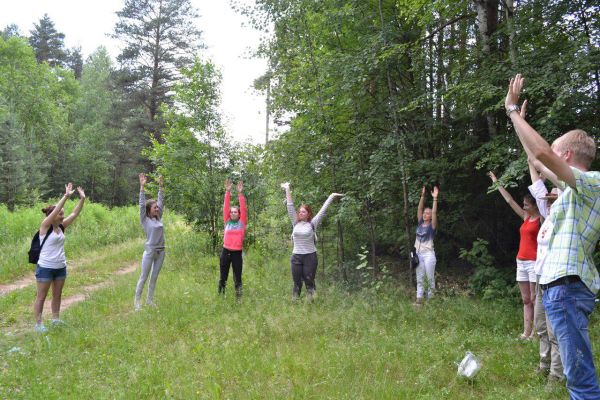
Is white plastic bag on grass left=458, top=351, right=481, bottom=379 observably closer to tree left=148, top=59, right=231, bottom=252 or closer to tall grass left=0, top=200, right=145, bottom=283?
tree left=148, top=59, right=231, bottom=252

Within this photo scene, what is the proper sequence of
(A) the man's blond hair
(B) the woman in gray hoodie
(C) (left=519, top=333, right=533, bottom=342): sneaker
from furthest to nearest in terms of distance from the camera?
(B) the woman in gray hoodie → (C) (left=519, top=333, right=533, bottom=342): sneaker → (A) the man's blond hair

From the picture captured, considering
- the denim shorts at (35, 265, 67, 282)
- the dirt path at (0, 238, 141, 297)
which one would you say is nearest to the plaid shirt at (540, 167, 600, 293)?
the denim shorts at (35, 265, 67, 282)

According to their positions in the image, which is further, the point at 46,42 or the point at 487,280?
the point at 46,42

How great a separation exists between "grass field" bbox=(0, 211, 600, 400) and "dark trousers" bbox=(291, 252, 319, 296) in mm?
342

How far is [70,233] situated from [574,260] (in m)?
18.3

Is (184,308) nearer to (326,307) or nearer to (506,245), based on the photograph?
(326,307)

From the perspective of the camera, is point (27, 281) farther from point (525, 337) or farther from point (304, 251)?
point (525, 337)

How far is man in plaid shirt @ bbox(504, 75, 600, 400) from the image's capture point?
96.4 inches

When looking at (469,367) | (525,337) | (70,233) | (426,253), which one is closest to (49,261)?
(469,367)

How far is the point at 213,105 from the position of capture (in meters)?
12.9

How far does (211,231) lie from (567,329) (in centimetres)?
1205

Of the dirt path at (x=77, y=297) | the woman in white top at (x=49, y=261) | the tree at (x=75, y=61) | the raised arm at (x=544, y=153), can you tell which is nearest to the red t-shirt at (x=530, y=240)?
the raised arm at (x=544, y=153)

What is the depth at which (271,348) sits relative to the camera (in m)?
5.27

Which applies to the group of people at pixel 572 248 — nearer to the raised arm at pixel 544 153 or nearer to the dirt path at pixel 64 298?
the raised arm at pixel 544 153
